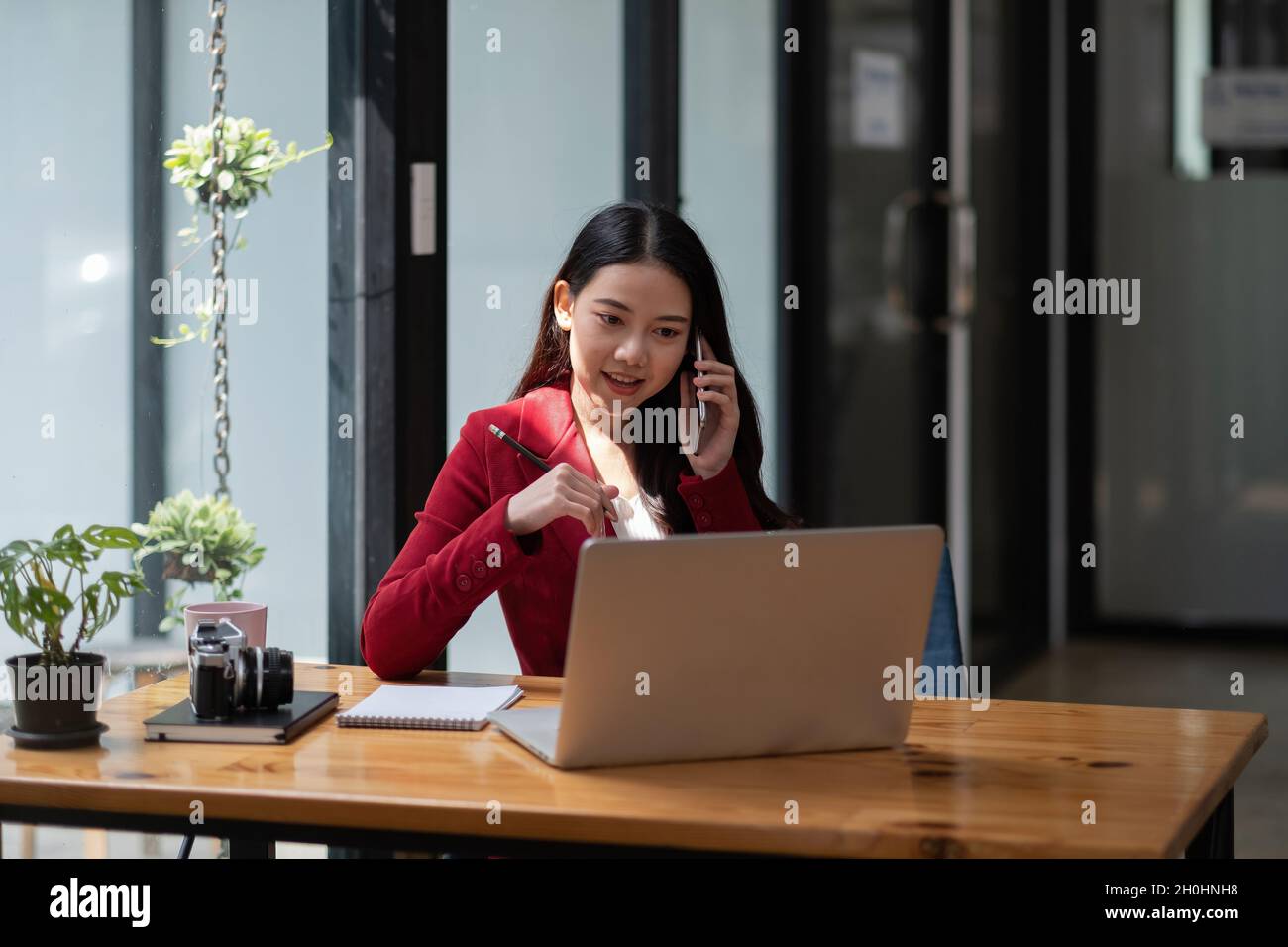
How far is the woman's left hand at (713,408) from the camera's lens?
6.72 ft

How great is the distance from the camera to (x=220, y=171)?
2.13 metres

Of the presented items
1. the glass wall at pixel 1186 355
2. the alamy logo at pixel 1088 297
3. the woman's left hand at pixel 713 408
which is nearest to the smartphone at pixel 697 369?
the woman's left hand at pixel 713 408

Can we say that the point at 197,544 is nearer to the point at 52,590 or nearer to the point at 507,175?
the point at 52,590

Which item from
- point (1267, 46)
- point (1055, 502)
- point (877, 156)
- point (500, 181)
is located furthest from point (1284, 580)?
point (500, 181)

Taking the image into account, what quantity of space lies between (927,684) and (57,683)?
1116 mm

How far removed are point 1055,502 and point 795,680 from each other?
4349 mm

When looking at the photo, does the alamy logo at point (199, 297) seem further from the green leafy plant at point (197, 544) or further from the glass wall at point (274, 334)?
the green leafy plant at point (197, 544)

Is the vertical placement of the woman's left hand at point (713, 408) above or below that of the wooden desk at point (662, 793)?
above

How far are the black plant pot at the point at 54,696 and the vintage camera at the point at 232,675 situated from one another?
101mm

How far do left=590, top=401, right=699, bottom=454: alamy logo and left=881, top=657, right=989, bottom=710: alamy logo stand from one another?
475 mm

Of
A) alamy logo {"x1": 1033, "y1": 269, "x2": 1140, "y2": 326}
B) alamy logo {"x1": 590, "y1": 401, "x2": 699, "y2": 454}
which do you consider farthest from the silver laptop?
alamy logo {"x1": 1033, "y1": 269, "x2": 1140, "y2": 326}

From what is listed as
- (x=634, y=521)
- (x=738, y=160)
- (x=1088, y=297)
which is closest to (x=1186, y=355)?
(x=1088, y=297)
